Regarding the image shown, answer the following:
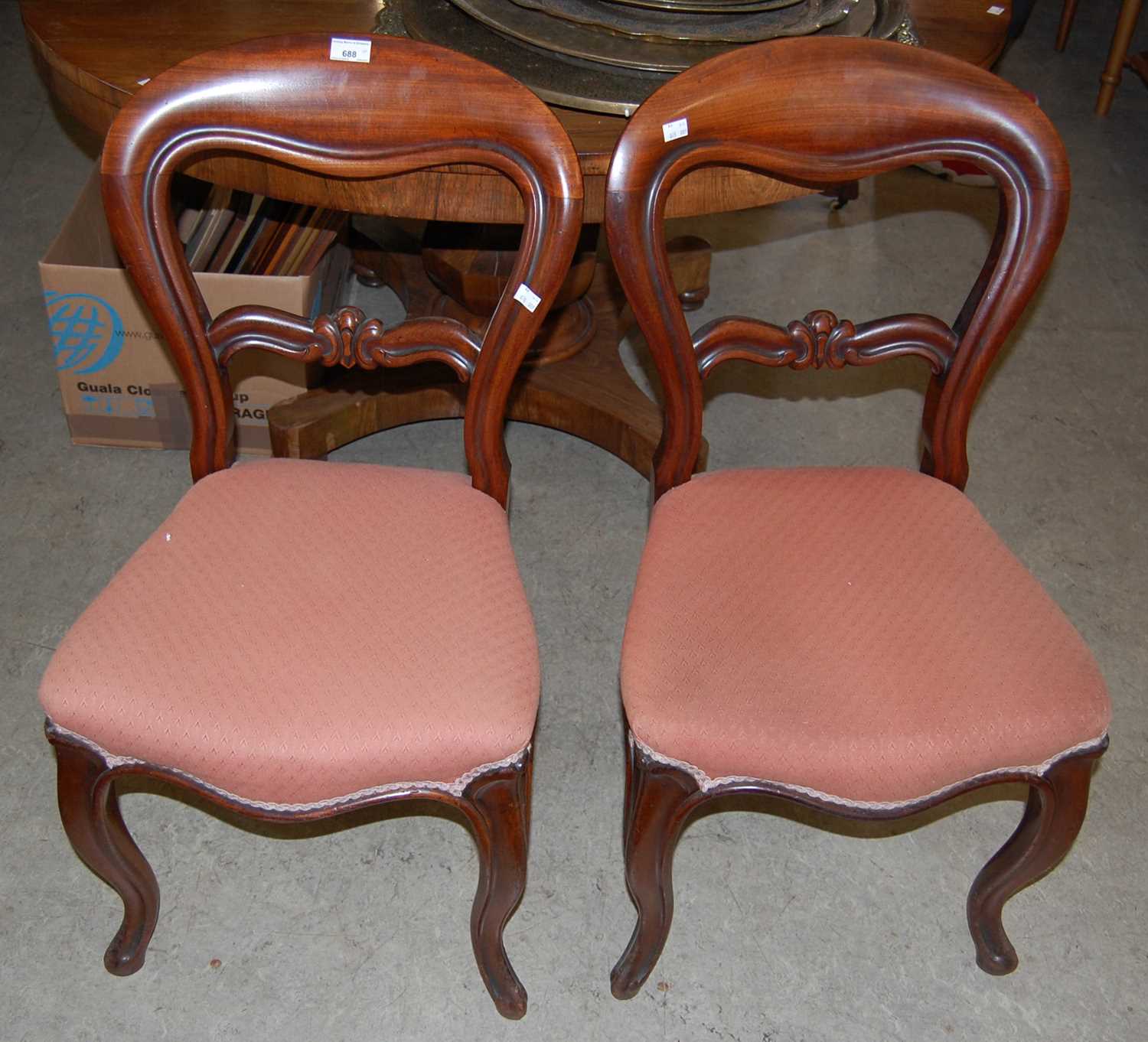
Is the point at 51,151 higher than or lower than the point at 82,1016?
higher

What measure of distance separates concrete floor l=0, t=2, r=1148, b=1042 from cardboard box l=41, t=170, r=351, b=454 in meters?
0.07

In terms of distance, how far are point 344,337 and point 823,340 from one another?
513mm

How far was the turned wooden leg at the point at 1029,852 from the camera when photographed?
1.23m

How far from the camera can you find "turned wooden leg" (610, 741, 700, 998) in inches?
47.1

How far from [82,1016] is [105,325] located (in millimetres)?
1030

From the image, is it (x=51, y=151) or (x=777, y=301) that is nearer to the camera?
(x=777, y=301)

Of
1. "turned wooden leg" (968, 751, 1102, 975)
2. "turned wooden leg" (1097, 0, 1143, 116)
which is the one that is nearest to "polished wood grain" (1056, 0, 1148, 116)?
"turned wooden leg" (1097, 0, 1143, 116)

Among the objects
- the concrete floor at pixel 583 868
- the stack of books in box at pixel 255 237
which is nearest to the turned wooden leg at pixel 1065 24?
the concrete floor at pixel 583 868

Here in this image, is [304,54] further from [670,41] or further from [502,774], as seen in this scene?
[502,774]

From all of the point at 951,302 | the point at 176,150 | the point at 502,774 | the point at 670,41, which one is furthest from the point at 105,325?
the point at 951,302

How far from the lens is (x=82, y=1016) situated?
1363 millimetres

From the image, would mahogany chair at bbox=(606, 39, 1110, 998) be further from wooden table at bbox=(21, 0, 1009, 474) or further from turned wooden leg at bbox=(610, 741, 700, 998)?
wooden table at bbox=(21, 0, 1009, 474)

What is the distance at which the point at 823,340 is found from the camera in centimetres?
133

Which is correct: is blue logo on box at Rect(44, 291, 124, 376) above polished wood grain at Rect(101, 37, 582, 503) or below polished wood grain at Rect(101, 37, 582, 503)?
below
